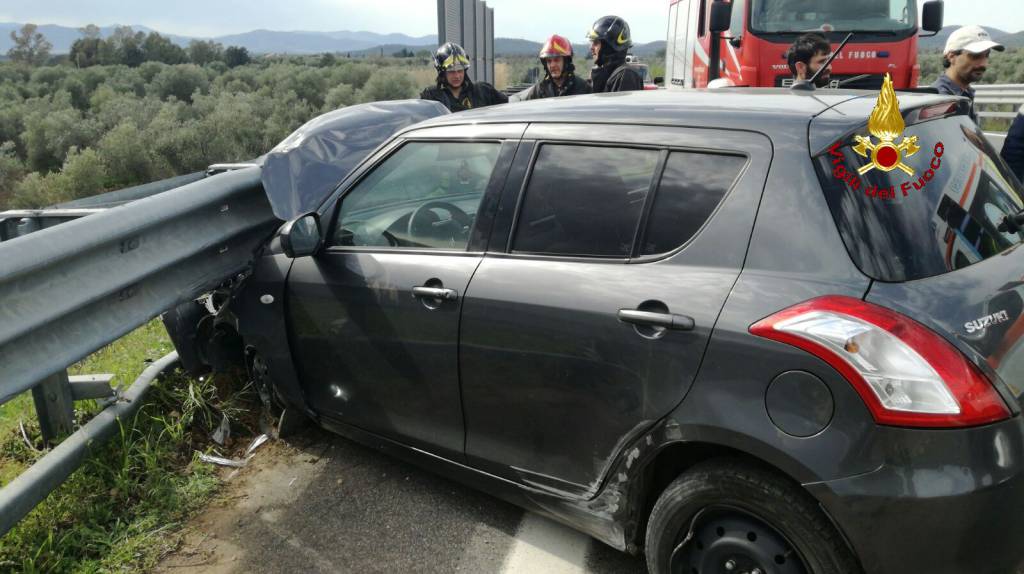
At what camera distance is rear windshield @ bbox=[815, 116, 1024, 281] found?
2.20m

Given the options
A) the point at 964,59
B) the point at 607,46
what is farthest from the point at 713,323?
the point at 607,46

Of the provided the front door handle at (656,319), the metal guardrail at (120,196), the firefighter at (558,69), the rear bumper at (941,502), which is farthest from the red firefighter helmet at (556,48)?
the rear bumper at (941,502)

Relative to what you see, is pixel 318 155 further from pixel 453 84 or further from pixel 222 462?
pixel 453 84

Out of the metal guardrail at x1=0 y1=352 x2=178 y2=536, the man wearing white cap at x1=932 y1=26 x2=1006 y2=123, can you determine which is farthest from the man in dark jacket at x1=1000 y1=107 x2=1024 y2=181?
the metal guardrail at x1=0 y1=352 x2=178 y2=536

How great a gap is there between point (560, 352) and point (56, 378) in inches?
93.3

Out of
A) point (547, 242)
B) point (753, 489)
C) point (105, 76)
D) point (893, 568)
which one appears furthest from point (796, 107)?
point (105, 76)

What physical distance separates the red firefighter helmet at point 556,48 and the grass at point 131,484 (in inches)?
176

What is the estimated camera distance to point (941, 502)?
199 centimetres

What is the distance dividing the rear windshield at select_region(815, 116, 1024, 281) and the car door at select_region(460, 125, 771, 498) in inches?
9.8

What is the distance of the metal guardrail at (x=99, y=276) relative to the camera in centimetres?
292

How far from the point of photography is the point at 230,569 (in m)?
3.09

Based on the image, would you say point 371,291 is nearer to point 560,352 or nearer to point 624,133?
point 560,352

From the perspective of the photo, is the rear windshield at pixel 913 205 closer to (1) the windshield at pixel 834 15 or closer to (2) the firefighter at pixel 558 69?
(2) the firefighter at pixel 558 69

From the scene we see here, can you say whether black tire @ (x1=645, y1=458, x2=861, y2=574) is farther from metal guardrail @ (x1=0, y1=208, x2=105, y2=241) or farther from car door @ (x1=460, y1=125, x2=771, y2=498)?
metal guardrail @ (x1=0, y1=208, x2=105, y2=241)
